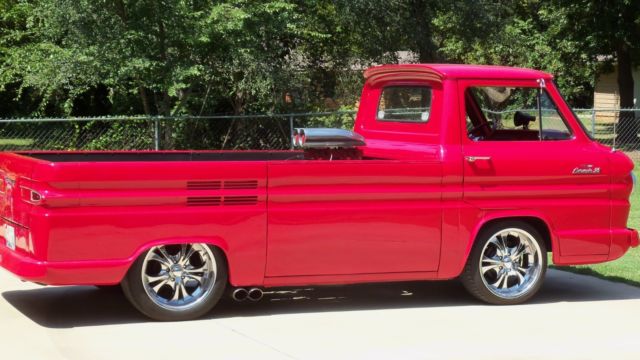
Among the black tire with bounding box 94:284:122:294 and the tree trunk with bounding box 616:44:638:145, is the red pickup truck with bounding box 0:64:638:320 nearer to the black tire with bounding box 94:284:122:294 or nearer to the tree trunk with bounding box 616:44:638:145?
the black tire with bounding box 94:284:122:294

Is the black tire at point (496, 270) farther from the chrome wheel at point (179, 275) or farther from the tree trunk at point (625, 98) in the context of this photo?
the tree trunk at point (625, 98)

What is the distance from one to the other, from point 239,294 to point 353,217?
1081mm

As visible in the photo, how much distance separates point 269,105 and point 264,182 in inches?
492

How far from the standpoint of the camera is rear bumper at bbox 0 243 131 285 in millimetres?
6758

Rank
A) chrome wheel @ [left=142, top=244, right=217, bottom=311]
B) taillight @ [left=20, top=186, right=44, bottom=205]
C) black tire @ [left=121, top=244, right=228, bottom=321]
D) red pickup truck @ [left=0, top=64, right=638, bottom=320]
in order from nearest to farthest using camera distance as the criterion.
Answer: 1. taillight @ [left=20, top=186, right=44, bottom=205]
2. red pickup truck @ [left=0, top=64, right=638, bottom=320]
3. black tire @ [left=121, top=244, right=228, bottom=321]
4. chrome wheel @ [left=142, top=244, right=217, bottom=311]

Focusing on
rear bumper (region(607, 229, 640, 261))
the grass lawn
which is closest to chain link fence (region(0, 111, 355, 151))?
the grass lawn

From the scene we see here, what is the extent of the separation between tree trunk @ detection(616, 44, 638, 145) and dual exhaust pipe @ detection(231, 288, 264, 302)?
2386cm

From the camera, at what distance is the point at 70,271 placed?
6.80m

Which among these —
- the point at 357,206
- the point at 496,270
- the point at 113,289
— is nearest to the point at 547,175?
the point at 496,270

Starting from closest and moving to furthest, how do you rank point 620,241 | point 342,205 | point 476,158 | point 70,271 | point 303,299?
point 70,271, point 342,205, point 476,158, point 303,299, point 620,241

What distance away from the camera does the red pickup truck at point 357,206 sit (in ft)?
22.6

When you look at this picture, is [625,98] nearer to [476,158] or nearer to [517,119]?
[517,119]

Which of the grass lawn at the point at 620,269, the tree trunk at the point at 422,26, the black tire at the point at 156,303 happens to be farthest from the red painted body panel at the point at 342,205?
the tree trunk at the point at 422,26

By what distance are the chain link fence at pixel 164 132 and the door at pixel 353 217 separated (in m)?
8.74
